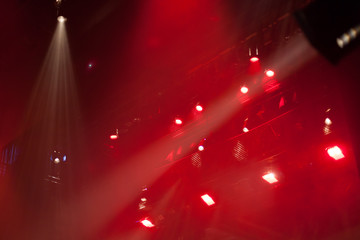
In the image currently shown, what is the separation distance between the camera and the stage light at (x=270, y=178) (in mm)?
4039

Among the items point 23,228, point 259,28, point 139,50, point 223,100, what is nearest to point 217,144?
point 223,100

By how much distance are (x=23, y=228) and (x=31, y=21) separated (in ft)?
9.82

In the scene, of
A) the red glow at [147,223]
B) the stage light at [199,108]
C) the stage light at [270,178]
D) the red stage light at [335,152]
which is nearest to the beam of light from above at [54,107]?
the red glow at [147,223]

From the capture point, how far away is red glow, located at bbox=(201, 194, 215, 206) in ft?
14.7

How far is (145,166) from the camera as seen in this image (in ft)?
15.9

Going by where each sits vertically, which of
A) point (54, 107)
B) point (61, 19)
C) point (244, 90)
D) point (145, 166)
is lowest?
point (145, 166)

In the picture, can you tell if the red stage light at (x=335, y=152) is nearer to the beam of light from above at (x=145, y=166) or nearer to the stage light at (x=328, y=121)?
the stage light at (x=328, y=121)

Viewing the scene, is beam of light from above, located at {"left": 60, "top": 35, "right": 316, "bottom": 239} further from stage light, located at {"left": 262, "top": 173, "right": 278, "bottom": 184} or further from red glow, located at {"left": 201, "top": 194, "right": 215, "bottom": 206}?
stage light, located at {"left": 262, "top": 173, "right": 278, "bottom": 184}

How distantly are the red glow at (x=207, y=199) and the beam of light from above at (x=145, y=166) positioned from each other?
1.78 ft

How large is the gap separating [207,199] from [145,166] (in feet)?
2.86

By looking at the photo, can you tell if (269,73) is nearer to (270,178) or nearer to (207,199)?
(270,178)

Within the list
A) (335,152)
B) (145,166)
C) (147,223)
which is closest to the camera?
(335,152)

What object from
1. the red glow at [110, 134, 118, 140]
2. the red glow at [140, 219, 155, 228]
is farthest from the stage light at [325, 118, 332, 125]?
the red glow at [110, 134, 118, 140]

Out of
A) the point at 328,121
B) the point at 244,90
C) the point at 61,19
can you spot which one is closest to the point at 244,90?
the point at 244,90
